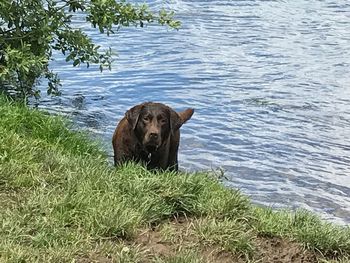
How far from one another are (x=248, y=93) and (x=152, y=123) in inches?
196

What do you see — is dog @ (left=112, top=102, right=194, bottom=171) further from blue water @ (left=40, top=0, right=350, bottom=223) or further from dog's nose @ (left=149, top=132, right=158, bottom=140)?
blue water @ (left=40, top=0, right=350, bottom=223)

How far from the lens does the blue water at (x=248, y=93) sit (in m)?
9.66

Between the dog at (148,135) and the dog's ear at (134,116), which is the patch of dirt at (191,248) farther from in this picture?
the dog's ear at (134,116)

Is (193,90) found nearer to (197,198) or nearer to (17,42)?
(17,42)

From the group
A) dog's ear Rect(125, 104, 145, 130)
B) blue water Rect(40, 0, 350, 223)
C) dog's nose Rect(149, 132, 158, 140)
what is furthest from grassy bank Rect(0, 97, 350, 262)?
blue water Rect(40, 0, 350, 223)

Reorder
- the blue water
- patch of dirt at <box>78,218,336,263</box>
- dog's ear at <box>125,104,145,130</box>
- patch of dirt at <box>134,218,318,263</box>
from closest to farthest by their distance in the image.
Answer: patch of dirt at <box>78,218,336,263</box>, patch of dirt at <box>134,218,318,263</box>, dog's ear at <box>125,104,145,130</box>, the blue water

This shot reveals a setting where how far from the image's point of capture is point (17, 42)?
964cm

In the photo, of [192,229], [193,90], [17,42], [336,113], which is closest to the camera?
[192,229]

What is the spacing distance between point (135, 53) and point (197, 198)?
30.1ft

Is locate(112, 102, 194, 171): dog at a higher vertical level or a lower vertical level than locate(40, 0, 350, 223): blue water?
higher

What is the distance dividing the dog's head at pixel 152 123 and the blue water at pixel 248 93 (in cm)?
87

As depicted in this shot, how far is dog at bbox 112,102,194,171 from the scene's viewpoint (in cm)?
832

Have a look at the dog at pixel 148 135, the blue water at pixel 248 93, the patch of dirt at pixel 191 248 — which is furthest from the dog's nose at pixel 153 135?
the patch of dirt at pixel 191 248

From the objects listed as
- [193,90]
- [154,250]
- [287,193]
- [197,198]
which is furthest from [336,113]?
[154,250]
